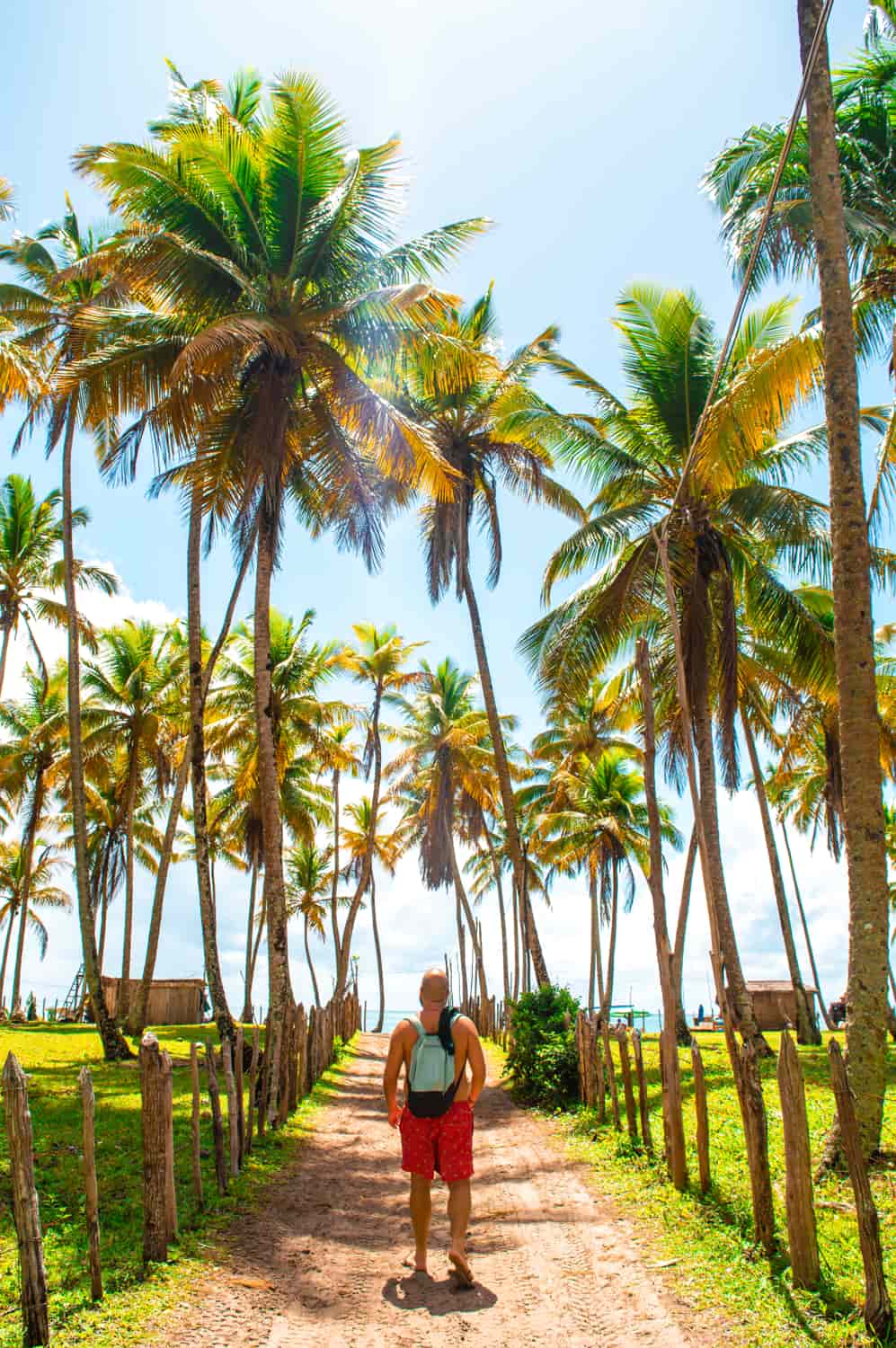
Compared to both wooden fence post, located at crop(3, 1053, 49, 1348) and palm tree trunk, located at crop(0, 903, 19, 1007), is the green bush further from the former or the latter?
palm tree trunk, located at crop(0, 903, 19, 1007)

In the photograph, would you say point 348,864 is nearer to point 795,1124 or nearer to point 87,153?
point 87,153

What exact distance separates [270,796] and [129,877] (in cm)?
1550

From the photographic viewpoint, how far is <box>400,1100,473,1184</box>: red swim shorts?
555 centimetres

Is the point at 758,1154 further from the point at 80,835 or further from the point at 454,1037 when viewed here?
the point at 80,835

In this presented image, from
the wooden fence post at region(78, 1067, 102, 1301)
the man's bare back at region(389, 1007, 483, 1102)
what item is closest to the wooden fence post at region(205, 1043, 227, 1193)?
the wooden fence post at region(78, 1067, 102, 1301)

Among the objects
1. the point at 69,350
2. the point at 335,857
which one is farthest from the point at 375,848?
the point at 69,350

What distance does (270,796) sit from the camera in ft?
42.2

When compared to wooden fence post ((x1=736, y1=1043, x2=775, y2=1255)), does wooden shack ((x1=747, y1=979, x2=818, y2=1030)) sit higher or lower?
lower

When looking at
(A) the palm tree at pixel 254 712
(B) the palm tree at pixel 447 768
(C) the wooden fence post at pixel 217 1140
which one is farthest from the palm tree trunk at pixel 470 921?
(C) the wooden fence post at pixel 217 1140

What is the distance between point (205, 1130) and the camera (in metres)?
10.5

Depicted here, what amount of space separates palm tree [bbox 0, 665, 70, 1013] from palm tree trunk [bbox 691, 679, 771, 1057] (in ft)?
56.4

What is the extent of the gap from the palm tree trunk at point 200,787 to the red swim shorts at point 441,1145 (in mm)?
7833

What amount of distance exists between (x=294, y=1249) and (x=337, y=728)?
31.5 meters

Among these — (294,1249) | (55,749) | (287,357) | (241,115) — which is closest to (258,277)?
(287,357)
